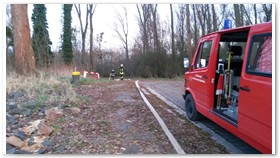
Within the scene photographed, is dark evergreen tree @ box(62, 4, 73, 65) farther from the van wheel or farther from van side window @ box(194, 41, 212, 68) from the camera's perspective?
van side window @ box(194, 41, 212, 68)

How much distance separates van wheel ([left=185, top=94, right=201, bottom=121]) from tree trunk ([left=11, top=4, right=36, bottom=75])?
25.6 ft

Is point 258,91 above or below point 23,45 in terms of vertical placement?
below

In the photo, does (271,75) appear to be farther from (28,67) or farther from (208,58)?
(28,67)

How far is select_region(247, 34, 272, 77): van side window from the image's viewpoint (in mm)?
3426

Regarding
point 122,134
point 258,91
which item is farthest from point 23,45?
point 258,91

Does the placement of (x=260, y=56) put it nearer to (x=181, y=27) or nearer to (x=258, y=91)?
(x=258, y=91)

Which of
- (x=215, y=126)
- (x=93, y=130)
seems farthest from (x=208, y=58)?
(x=93, y=130)

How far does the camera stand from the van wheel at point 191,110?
5.99 metres

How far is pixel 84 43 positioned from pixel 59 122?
27.2 metres

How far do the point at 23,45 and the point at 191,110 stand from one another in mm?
8386

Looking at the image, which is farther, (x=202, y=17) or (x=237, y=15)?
(x=202, y=17)

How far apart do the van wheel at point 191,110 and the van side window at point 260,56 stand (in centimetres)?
243

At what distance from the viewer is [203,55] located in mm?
5773
